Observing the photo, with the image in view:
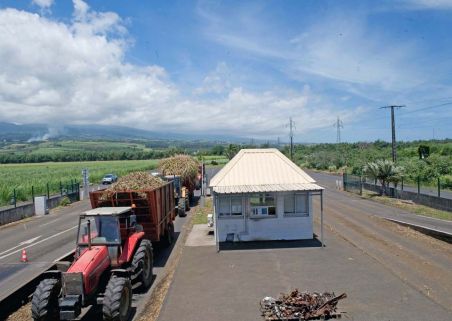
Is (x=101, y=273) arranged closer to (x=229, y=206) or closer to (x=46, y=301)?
(x=46, y=301)

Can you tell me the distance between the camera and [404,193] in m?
38.1

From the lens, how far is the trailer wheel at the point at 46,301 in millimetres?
9859

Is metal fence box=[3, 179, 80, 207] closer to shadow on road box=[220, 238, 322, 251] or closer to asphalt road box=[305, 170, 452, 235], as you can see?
asphalt road box=[305, 170, 452, 235]

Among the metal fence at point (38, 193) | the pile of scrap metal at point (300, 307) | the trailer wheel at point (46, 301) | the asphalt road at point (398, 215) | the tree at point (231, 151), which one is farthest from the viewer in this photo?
the tree at point (231, 151)

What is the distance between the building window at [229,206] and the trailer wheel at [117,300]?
9.57 meters

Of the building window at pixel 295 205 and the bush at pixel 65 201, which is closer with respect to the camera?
the building window at pixel 295 205

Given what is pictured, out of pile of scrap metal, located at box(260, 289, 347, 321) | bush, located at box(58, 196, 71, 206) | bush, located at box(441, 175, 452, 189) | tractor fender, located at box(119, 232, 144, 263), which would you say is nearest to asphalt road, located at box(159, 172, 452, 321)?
pile of scrap metal, located at box(260, 289, 347, 321)

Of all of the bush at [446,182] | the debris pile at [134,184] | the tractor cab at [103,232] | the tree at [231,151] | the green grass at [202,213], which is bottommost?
the green grass at [202,213]

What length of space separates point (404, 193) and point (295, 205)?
70.9ft

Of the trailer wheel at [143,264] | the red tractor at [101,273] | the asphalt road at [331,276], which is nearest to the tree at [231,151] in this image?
the asphalt road at [331,276]

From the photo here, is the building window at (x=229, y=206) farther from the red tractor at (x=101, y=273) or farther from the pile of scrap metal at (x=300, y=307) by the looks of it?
the pile of scrap metal at (x=300, y=307)

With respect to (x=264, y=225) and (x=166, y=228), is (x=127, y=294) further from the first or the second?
(x=264, y=225)

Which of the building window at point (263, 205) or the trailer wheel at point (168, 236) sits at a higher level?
the building window at point (263, 205)

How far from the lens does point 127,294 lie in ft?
35.3
